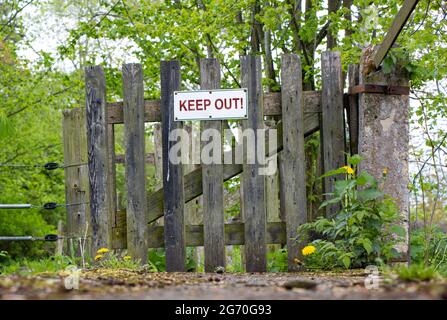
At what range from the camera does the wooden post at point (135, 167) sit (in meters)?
6.89

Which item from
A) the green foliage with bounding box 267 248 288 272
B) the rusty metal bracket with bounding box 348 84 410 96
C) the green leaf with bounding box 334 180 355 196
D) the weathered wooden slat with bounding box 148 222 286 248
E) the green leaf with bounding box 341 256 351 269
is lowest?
the green foliage with bounding box 267 248 288 272

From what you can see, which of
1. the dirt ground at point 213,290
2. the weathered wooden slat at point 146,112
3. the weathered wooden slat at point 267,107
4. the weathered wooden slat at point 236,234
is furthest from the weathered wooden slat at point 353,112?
the dirt ground at point 213,290

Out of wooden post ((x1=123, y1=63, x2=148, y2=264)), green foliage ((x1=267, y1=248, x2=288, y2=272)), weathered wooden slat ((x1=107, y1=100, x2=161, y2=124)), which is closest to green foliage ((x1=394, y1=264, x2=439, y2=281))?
green foliage ((x1=267, y1=248, x2=288, y2=272))

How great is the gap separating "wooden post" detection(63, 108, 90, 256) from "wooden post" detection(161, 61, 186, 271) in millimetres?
1140

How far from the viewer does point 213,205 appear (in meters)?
6.83

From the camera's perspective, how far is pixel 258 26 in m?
10.9

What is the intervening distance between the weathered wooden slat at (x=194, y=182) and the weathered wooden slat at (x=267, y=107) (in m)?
0.11

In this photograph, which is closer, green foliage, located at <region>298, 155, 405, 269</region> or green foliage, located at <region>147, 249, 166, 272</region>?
green foliage, located at <region>298, 155, 405, 269</region>

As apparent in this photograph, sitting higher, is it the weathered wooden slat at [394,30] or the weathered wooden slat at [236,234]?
the weathered wooden slat at [394,30]

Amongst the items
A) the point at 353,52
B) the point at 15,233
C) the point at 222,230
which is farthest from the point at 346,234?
the point at 15,233

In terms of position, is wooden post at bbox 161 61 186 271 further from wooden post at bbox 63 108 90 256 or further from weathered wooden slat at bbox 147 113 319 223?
wooden post at bbox 63 108 90 256

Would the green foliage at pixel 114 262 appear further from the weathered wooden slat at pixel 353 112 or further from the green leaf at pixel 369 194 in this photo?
the weathered wooden slat at pixel 353 112

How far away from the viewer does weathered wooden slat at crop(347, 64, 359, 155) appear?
22.8ft
